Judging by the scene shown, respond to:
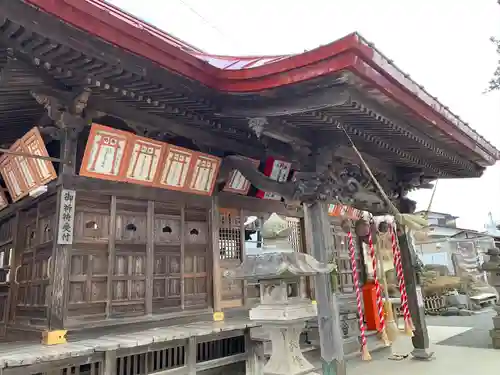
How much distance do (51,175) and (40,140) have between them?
18.8 inches

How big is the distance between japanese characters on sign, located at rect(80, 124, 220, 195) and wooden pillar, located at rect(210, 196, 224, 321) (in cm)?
36

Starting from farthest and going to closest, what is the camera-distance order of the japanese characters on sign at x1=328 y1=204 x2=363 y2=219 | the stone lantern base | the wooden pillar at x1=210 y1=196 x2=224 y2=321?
the japanese characters on sign at x1=328 y1=204 x2=363 y2=219 < the wooden pillar at x1=210 y1=196 x2=224 y2=321 < the stone lantern base

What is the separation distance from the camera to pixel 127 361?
484cm

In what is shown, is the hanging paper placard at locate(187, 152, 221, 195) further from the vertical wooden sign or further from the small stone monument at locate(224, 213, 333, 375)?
the small stone monument at locate(224, 213, 333, 375)

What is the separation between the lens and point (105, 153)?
203 inches

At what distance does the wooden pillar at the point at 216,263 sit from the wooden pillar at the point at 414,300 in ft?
12.8

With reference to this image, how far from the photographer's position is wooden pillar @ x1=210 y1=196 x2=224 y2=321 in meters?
6.44

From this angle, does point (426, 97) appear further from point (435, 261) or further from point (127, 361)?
point (435, 261)

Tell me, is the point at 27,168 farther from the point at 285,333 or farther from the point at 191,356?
the point at 285,333

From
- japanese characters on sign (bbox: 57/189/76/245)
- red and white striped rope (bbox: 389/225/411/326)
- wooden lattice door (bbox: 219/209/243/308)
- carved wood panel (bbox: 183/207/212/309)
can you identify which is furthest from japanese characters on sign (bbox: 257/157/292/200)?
japanese characters on sign (bbox: 57/189/76/245)

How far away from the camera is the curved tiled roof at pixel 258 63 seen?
140 inches

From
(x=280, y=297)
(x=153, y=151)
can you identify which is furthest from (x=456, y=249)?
(x=153, y=151)

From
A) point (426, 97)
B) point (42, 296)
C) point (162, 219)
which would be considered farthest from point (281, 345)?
point (426, 97)

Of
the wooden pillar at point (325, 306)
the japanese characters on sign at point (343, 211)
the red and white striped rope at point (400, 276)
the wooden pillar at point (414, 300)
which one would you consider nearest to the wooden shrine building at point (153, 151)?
the wooden pillar at point (325, 306)
